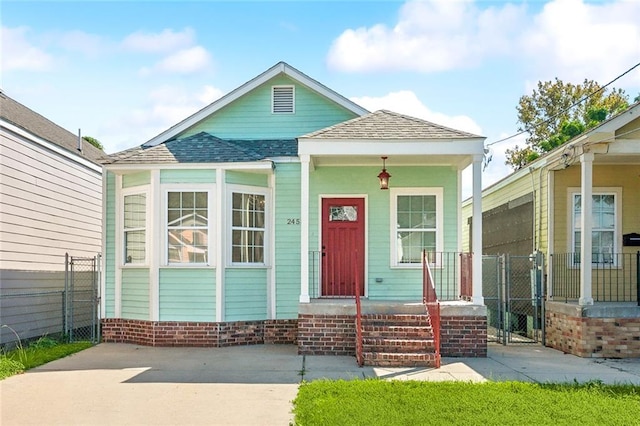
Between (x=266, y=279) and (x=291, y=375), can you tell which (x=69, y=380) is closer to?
(x=291, y=375)

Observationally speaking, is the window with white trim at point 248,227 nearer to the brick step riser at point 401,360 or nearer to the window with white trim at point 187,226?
the window with white trim at point 187,226

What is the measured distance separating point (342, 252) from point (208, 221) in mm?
2774

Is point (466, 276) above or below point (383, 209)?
below

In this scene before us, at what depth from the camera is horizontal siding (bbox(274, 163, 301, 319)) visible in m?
12.3

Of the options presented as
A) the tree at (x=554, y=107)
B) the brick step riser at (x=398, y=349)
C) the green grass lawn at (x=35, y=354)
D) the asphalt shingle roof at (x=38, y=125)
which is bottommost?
the green grass lawn at (x=35, y=354)

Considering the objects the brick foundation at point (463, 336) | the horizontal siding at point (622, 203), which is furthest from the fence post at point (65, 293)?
the horizontal siding at point (622, 203)

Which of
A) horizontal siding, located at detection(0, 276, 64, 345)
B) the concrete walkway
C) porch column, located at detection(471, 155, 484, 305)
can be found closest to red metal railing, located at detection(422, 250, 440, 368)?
the concrete walkway

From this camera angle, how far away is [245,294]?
473 inches

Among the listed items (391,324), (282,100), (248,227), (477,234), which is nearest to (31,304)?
(248,227)

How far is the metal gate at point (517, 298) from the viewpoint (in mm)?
12617

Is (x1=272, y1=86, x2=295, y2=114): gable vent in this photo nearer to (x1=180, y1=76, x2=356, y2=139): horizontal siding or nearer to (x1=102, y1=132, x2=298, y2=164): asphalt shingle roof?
(x1=180, y1=76, x2=356, y2=139): horizontal siding

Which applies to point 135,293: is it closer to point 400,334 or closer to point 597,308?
point 400,334

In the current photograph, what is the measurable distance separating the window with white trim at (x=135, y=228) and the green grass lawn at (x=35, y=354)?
6.22 ft

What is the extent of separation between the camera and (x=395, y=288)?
40.6ft
